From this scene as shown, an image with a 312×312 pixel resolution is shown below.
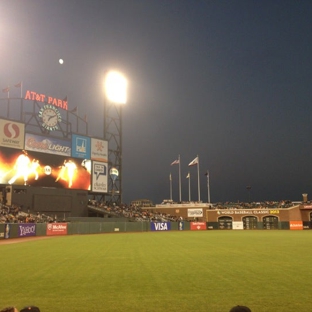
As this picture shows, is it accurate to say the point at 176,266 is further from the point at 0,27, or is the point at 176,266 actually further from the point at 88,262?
the point at 0,27

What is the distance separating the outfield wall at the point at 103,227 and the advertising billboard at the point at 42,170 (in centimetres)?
796

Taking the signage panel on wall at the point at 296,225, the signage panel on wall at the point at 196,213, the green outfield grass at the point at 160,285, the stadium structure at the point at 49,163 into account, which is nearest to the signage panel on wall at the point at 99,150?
the stadium structure at the point at 49,163

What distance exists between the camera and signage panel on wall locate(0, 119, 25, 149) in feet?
138

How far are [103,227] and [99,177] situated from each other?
11.4 metres

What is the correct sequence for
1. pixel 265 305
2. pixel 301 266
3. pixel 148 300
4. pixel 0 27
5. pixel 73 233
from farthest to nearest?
pixel 73 233
pixel 0 27
pixel 301 266
pixel 148 300
pixel 265 305

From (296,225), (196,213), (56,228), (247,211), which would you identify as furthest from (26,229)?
(247,211)

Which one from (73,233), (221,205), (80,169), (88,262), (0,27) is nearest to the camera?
(88,262)

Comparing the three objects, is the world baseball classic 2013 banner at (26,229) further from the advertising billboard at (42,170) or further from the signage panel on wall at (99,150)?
the signage panel on wall at (99,150)

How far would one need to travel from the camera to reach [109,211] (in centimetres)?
5512

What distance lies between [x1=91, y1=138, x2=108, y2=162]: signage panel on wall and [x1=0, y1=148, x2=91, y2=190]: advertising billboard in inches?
118

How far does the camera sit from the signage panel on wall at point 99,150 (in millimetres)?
54259

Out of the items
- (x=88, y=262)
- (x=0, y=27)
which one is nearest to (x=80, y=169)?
(x=0, y=27)

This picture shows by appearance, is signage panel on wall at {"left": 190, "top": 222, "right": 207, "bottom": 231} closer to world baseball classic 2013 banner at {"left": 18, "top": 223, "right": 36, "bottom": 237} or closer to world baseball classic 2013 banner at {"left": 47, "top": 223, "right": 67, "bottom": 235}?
world baseball classic 2013 banner at {"left": 47, "top": 223, "right": 67, "bottom": 235}

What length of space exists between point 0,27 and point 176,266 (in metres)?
31.7
